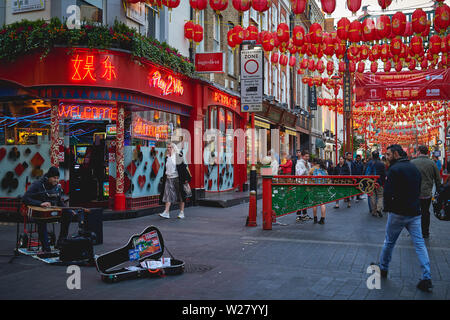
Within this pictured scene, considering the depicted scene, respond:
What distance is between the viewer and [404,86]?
20188 millimetres

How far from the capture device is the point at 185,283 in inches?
221

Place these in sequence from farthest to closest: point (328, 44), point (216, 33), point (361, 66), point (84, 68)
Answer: point (361, 66) < point (216, 33) < point (328, 44) < point (84, 68)

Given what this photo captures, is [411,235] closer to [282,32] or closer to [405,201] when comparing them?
[405,201]

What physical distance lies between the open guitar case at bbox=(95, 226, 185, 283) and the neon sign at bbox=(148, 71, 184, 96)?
7.43 m

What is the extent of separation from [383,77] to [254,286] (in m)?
17.7

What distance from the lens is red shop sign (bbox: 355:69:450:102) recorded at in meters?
19.6

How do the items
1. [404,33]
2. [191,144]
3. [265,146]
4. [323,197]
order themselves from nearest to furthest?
[323,197], [404,33], [191,144], [265,146]

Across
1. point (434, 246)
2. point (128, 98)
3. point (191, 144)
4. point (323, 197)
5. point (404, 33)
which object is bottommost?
point (434, 246)

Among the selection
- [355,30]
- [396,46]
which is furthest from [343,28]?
[396,46]

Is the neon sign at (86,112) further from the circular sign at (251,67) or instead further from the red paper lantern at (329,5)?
the red paper lantern at (329,5)

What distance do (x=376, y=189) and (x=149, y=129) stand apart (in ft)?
23.8

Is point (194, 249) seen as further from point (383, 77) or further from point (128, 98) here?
point (383, 77)

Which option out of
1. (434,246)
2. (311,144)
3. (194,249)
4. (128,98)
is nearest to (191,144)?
(128,98)

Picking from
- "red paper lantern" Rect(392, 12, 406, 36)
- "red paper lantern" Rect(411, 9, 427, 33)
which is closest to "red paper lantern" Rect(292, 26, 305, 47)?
"red paper lantern" Rect(392, 12, 406, 36)
